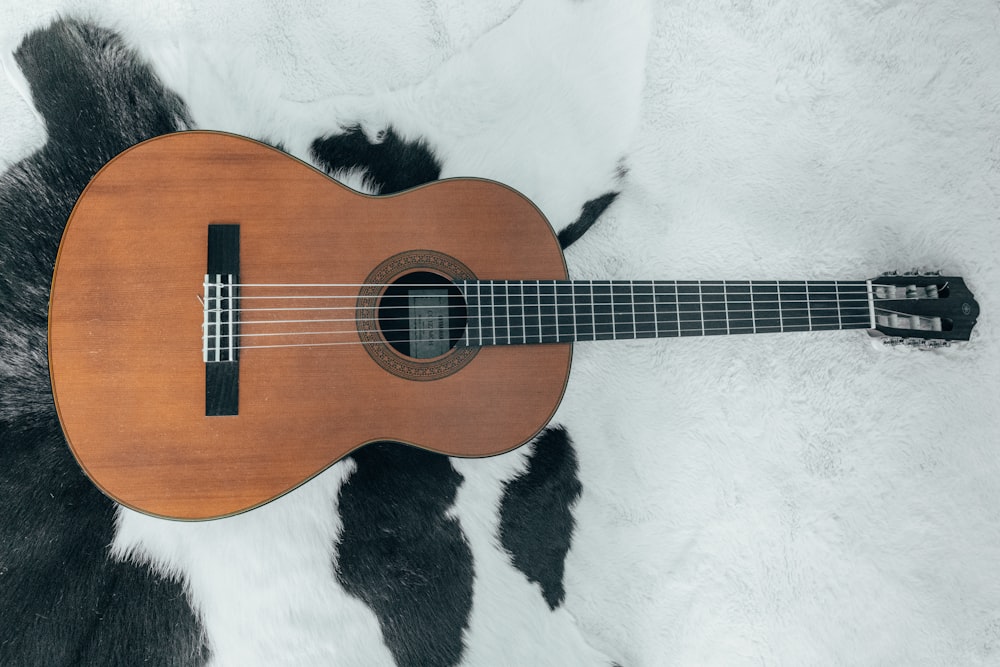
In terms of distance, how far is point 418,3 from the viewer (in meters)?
1.15

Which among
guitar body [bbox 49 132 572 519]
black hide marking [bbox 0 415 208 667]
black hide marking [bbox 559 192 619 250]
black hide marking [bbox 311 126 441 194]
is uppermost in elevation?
black hide marking [bbox 311 126 441 194]

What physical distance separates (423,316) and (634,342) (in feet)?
1.55

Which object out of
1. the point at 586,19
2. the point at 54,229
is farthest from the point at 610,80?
the point at 54,229

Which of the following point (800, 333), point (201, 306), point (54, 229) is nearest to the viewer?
point (201, 306)

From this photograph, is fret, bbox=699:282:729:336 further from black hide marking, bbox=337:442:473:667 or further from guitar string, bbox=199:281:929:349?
black hide marking, bbox=337:442:473:667

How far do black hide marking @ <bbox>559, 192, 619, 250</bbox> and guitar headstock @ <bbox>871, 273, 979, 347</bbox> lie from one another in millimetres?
580

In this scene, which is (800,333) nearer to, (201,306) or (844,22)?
(844,22)

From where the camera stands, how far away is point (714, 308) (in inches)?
42.3

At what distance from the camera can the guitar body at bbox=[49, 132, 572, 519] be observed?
3.12 ft

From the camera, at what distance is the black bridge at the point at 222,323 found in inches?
37.5

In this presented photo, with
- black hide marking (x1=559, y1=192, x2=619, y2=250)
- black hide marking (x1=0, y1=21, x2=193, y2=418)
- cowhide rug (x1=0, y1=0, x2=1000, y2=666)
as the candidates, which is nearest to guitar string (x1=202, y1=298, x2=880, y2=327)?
cowhide rug (x1=0, y1=0, x2=1000, y2=666)

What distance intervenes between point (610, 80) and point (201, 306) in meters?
0.95

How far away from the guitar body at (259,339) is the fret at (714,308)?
0.29 m

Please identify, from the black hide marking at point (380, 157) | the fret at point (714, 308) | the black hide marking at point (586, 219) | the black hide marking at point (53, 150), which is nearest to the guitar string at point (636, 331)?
the fret at point (714, 308)
